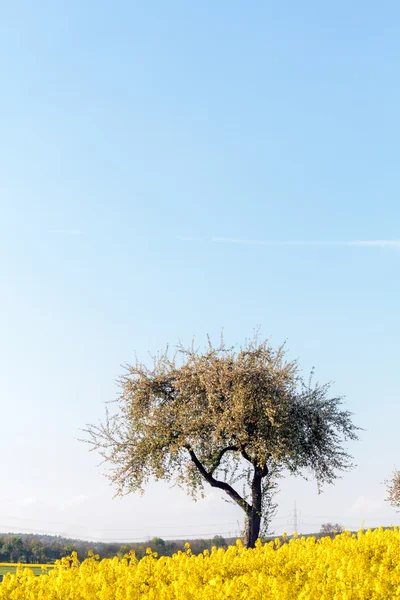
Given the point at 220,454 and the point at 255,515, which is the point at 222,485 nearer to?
the point at 220,454

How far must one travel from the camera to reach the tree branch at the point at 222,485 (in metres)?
27.6

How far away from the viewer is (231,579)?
11672 millimetres

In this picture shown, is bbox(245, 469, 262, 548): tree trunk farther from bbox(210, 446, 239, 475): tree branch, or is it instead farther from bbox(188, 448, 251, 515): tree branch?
bbox(210, 446, 239, 475): tree branch

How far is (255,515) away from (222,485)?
1.78 metres

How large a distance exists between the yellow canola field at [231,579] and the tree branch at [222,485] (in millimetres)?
13563

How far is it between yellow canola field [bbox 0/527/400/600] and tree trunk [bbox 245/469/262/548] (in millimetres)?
13295

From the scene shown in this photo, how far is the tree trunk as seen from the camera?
27.0 m

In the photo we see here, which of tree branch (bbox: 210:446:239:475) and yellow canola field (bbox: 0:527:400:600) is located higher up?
tree branch (bbox: 210:446:239:475)

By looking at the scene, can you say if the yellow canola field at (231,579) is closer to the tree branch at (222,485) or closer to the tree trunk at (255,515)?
the tree trunk at (255,515)

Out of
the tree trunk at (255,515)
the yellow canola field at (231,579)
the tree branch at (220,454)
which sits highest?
the tree branch at (220,454)

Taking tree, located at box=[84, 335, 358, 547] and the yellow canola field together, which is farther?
tree, located at box=[84, 335, 358, 547]

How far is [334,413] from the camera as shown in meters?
29.5

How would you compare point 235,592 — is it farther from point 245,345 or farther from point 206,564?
point 245,345

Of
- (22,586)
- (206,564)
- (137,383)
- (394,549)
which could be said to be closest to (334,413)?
A: (137,383)
